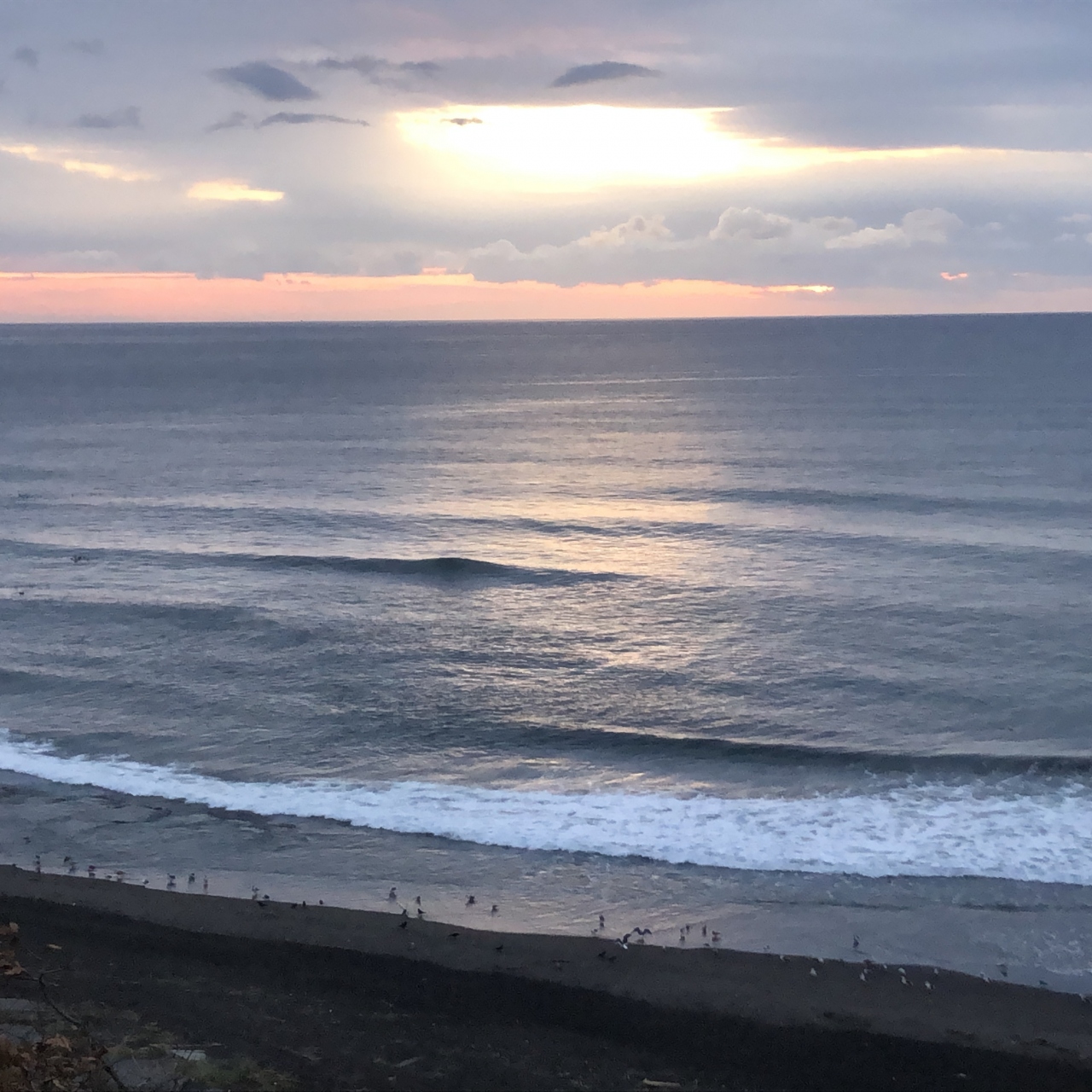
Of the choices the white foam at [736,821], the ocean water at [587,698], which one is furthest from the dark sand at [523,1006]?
the white foam at [736,821]

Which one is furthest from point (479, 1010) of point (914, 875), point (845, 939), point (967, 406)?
point (967, 406)

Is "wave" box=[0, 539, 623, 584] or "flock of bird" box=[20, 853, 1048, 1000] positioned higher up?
"wave" box=[0, 539, 623, 584]

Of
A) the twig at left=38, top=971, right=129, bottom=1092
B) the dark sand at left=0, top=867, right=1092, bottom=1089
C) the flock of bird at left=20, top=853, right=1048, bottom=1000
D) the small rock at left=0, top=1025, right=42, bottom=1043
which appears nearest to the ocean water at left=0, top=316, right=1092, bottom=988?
the flock of bird at left=20, top=853, right=1048, bottom=1000

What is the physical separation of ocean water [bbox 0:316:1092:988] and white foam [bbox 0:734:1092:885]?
0.31 ft

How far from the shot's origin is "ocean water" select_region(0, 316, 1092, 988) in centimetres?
2278

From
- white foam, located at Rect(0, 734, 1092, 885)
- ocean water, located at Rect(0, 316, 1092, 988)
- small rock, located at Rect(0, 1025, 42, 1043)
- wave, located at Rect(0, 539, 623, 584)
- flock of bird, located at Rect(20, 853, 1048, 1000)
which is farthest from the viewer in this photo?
wave, located at Rect(0, 539, 623, 584)

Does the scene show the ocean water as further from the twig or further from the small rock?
the small rock

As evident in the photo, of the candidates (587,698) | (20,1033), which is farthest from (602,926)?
(587,698)

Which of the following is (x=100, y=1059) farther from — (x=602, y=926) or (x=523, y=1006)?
(x=602, y=926)

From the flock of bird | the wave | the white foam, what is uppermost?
the wave

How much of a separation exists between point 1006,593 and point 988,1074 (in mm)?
29636

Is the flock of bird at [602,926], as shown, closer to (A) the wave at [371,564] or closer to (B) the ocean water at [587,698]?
(B) the ocean water at [587,698]

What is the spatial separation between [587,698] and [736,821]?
8777 millimetres

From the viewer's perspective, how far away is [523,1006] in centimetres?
1772
